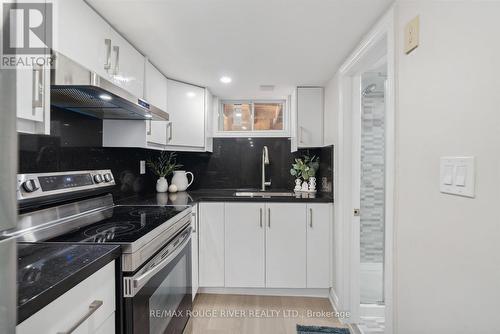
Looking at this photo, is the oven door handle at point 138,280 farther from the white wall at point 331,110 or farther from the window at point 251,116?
the window at point 251,116

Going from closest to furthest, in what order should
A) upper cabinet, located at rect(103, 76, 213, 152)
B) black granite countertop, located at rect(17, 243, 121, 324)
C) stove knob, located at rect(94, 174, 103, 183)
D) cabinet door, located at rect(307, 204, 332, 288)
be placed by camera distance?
black granite countertop, located at rect(17, 243, 121, 324) → stove knob, located at rect(94, 174, 103, 183) → upper cabinet, located at rect(103, 76, 213, 152) → cabinet door, located at rect(307, 204, 332, 288)

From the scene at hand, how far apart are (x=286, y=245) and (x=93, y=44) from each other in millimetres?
2134

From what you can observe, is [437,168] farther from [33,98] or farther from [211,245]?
[211,245]

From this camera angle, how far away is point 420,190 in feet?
3.33

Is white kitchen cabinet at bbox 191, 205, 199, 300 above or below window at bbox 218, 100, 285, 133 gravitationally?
below

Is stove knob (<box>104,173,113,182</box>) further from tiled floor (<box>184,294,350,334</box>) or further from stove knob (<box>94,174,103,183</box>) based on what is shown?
tiled floor (<box>184,294,350,334</box>)

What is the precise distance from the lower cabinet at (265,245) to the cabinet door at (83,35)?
147 cm

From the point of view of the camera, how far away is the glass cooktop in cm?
112

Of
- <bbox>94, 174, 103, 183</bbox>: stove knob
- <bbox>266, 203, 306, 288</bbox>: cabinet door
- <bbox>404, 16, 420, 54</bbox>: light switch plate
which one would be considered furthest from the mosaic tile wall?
<bbox>94, 174, 103, 183</bbox>: stove knob

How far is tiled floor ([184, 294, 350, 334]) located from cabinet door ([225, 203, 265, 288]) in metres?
0.16

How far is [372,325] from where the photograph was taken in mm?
2027

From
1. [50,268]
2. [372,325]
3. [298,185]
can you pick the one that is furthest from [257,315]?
[50,268]

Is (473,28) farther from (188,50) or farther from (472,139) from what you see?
(188,50)

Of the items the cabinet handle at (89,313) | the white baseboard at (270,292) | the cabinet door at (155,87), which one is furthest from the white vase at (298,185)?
the cabinet handle at (89,313)
